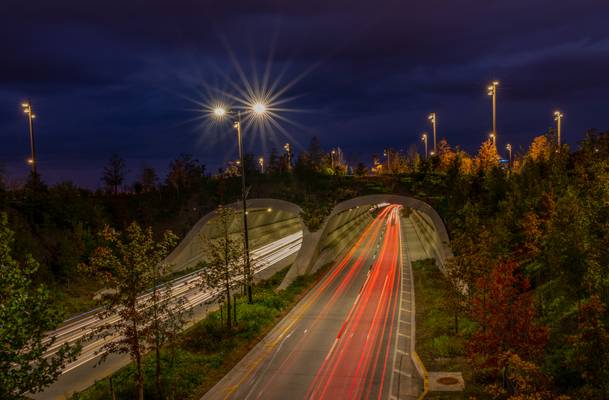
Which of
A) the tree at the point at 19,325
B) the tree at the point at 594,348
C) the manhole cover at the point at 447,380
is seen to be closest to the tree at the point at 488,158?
the manhole cover at the point at 447,380

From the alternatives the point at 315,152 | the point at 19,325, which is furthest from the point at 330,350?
the point at 315,152

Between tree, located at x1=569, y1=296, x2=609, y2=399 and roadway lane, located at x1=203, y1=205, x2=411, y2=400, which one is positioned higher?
tree, located at x1=569, y1=296, x2=609, y2=399

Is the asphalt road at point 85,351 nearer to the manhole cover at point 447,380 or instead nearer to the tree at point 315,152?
the manhole cover at point 447,380

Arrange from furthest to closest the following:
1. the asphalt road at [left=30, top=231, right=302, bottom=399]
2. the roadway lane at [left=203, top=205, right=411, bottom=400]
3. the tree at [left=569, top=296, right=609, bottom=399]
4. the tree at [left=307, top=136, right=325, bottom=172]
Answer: the tree at [left=307, top=136, right=325, bottom=172]
the asphalt road at [left=30, top=231, right=302, bottom=399]
the roadway lane at [left=203, top=205, right=411, bottom=400]
the tree at [left=569, top=296, right=609, bottom=399]

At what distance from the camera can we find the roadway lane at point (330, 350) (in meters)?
21.3

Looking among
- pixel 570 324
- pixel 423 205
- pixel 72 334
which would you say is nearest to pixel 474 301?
pixel 570 324

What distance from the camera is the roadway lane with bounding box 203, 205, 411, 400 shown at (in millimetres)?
21281

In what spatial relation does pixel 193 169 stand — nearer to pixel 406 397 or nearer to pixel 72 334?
pixel 72 334

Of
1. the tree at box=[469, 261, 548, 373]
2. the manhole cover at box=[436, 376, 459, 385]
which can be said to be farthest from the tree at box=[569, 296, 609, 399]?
the manhole cover at box=[436, 376, 459, 385]

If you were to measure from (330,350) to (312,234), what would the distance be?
77.8ft

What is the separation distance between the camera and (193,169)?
250 feet

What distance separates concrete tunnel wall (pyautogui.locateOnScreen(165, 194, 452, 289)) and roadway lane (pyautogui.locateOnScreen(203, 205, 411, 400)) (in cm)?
436

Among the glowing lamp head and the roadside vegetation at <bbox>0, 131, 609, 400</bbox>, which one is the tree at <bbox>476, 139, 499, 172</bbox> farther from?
the glowing lamp head

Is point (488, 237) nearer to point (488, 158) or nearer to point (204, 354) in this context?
point (204, 354)
